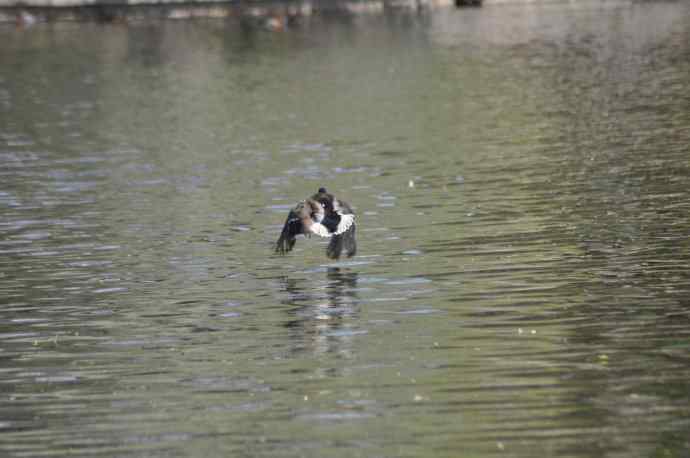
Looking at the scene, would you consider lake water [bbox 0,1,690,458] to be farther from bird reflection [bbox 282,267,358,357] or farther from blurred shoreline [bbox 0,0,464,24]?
blurred shoreline [bbox 0,0,464,24]

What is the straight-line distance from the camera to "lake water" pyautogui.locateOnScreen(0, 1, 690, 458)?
14086 mm

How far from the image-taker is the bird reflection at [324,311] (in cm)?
1712

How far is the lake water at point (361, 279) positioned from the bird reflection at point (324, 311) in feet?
0.17

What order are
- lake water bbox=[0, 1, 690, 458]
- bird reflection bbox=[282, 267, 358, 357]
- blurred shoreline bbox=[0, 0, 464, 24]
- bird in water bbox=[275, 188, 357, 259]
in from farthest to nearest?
blurred shoreline bbox=[0, 0, 464, 24] → bird in water bbox=[275, 188, 357, 259] → bird reflection bbox=[282, 267, 358, 357] → lake water bbox=[0, 1, 690, 458]

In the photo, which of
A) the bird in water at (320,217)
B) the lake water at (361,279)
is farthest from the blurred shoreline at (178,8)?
the bird in water at (320,217)

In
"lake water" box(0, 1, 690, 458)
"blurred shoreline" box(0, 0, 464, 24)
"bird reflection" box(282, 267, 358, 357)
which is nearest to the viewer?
"lake water" box(0, 1, 690, 458)

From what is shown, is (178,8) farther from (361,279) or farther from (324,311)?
(324,311)

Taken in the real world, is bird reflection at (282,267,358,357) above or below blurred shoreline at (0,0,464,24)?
above

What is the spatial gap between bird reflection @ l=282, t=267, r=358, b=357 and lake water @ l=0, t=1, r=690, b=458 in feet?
0.17

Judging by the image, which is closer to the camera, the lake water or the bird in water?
the lake water

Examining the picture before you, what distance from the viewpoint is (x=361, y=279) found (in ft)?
67.6

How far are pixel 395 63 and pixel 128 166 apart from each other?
1185 inches

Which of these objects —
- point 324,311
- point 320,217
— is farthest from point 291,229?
point 324,311

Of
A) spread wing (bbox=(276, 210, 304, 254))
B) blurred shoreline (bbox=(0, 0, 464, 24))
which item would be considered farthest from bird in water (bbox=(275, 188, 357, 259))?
blurred shoreline (bbox=(0, 0, 464, 24))
